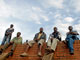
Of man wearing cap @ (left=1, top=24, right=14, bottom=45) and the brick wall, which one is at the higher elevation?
man wearing cap @ (left=1, top=24, right=14, bottom=45)

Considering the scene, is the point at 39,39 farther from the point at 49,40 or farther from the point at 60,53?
the point at 60,53

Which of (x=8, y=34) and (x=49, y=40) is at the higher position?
(x=8, y=34)

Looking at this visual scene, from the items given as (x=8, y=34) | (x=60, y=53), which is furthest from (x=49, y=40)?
(x=8, y=34)

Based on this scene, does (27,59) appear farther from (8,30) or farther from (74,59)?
(8,30)

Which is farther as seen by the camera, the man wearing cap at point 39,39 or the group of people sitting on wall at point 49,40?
the man wearing cap at point 39,39

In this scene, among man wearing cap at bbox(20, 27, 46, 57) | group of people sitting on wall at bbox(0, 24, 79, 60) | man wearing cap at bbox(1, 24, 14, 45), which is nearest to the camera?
group of people sitting on wall at bbox(0, 24, 79, 60)

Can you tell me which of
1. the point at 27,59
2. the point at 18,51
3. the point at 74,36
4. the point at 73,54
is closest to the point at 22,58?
the point at 27,59

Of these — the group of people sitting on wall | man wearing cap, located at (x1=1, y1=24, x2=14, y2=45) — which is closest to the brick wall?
the group of people sitting on wall

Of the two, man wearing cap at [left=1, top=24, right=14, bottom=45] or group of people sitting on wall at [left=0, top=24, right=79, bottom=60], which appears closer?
group of people sitting on wall at [left=0, top=24, right=79, bottom=60]

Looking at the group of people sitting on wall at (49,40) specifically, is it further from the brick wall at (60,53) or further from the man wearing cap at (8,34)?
the brick wall at (60,53)

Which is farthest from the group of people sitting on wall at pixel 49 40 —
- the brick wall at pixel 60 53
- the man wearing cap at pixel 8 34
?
the brick wall at pixel 60 53

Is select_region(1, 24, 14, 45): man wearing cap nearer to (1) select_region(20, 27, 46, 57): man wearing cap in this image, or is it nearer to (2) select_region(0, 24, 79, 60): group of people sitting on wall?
(2) select_region(0, 24, 79, 60): group of people sitting on wall

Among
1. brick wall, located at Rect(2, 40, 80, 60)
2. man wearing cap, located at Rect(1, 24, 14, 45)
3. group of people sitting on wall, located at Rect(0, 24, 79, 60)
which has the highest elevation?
man wearing cap, located at Rect(1, 24, 14, 45)

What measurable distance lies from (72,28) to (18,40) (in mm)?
3399
